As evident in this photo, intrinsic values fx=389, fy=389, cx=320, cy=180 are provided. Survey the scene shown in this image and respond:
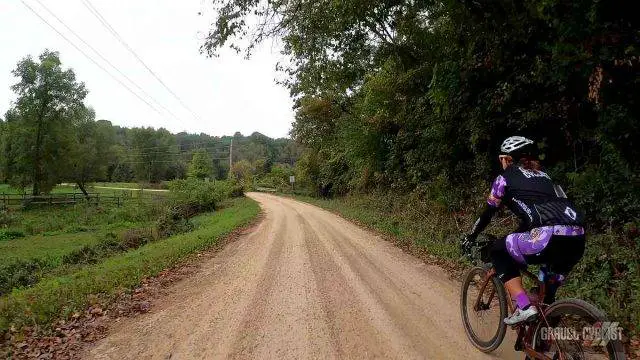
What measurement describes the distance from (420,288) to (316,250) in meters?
4.32

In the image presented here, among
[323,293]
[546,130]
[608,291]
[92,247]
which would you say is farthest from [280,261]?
[92,247]

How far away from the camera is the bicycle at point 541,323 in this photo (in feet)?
8.88

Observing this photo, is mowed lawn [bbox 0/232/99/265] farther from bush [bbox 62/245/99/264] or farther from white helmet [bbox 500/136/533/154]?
white helmet [bbox 500/136/533/154]

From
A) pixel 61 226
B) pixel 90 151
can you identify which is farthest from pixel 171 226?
pixel 90 151

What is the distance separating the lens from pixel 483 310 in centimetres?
426

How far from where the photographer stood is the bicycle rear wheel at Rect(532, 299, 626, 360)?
8.68 feet

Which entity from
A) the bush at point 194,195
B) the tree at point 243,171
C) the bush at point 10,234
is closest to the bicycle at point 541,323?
the bush at point 194,195

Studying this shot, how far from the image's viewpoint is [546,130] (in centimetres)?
886

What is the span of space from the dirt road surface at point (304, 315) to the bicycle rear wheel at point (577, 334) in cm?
96

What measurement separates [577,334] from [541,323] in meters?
0.37

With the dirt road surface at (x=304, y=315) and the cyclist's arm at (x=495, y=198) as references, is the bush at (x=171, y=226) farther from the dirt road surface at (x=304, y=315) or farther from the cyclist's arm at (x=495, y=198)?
the cyclist's arm at (x=495, y=198)

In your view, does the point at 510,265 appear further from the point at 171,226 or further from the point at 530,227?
the point at 171,226

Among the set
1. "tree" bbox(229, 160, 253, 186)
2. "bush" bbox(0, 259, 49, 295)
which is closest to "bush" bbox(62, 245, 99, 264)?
"bush" bbox(0, 259, 49, 295)

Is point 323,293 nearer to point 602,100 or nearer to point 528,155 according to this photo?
point 528,155
